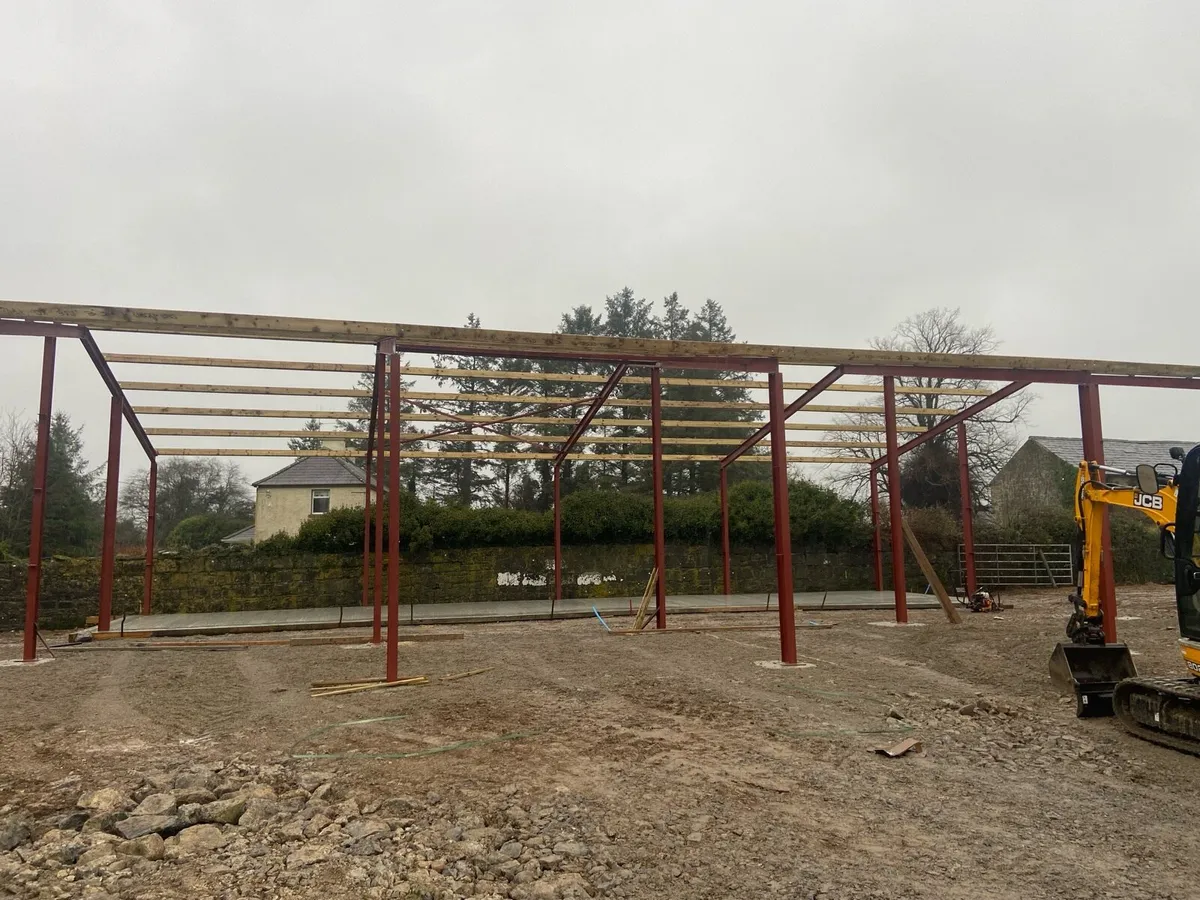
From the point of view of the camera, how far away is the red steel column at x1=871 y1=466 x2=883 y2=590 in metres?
17.3

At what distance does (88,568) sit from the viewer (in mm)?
15195

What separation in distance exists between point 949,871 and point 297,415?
44.2 ft

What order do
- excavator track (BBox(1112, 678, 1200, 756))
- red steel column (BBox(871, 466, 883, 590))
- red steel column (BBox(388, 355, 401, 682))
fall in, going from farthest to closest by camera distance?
red steel column (BBox(871, 466, 883, 590)), red steel column (BBox(388, 355, 401, 682)), excavator track (BBox(1112, 678, 1200, 756))

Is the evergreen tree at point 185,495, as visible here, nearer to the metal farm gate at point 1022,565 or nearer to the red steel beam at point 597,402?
the red steel beam at point 597,402

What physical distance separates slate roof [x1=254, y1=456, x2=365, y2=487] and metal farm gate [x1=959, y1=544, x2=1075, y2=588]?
21.9 m

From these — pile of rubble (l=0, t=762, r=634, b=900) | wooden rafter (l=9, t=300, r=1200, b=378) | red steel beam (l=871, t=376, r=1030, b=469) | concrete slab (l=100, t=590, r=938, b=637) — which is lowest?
concrete slab (l=100, t=590, r=938, b=637)

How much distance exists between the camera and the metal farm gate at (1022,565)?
19484 millimetres

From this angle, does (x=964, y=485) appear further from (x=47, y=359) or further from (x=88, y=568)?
(x=88, y=568)

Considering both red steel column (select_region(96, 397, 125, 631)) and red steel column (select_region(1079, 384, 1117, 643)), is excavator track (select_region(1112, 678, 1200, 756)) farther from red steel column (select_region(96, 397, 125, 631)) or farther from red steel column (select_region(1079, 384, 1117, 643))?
red steel column (select_region(96, 397, 125, 631))

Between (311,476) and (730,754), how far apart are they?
2845 centimetres

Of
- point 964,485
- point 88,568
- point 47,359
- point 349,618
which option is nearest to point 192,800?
point 47,359

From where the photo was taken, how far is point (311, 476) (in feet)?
99.8

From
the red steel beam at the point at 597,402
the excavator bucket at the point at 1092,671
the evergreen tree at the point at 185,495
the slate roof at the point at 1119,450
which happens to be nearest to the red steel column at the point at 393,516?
the red steel beam at the point at 597,402

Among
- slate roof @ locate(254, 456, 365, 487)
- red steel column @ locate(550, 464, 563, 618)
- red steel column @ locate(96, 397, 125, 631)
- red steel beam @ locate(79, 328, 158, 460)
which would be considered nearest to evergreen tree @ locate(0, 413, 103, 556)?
slate roof @ locate(254, 456, 365, 487)
